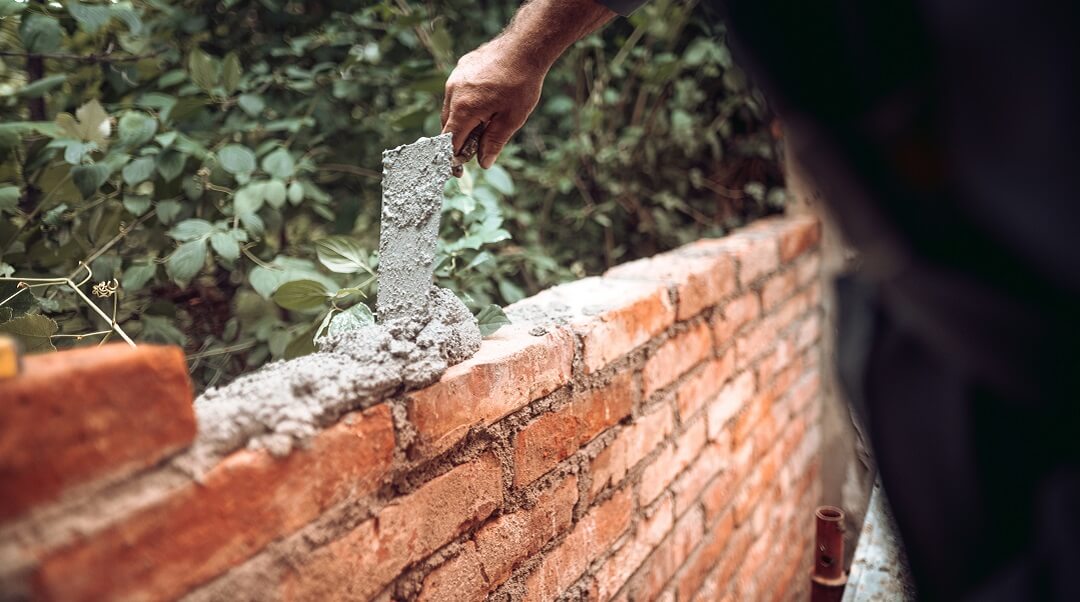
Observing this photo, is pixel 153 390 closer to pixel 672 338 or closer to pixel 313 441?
pixel 313 441

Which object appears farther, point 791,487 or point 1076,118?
point 791,487

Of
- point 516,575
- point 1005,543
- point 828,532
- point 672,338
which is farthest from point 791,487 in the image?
point 1005,543

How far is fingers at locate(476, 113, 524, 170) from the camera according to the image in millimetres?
1017

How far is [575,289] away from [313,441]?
0.73 meters

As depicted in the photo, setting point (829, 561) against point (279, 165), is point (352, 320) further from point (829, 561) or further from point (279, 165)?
point (829, 561)

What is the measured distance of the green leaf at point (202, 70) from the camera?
57.3 inches

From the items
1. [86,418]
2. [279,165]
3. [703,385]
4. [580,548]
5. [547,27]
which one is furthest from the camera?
[703,385]

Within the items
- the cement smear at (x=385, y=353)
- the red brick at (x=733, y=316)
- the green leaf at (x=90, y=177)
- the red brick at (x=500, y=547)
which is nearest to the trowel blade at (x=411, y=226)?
the cement smear at (x=385, y=353)

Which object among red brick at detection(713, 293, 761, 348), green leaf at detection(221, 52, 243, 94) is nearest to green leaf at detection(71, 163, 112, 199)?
green leaf at detection(221, 52, 243, 94)

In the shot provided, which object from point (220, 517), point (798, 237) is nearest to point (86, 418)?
point (220, 517)

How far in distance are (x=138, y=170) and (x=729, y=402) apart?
1.44 meters

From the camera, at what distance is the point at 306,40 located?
1.75 meters

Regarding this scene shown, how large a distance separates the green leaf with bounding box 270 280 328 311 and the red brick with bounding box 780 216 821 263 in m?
1.59

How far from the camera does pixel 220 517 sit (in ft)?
1.85
